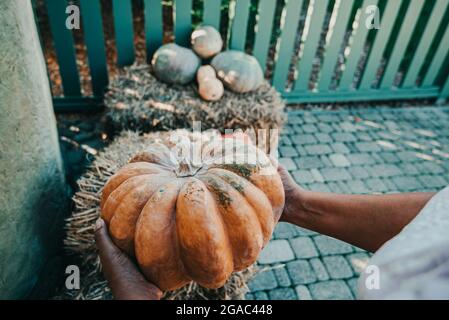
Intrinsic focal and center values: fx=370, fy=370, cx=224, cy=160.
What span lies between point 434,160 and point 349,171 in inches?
48.1

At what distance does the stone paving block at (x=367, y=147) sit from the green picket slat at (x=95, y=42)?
330 cm

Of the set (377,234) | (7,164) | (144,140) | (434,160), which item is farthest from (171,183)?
(434,160)

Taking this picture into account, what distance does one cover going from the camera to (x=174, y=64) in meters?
4.13

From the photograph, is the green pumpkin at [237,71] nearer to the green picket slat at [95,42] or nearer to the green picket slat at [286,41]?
the green picket slat at [286,41]

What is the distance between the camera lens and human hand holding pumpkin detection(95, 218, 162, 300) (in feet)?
5.42

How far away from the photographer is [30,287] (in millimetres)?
2367

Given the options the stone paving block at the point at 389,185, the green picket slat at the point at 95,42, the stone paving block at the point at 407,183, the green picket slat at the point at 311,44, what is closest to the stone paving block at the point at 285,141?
the green picket slat at the point at 311,44

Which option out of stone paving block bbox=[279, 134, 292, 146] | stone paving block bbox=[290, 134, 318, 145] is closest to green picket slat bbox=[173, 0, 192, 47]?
stone paving block bbox=[279, 134, 292, 146]

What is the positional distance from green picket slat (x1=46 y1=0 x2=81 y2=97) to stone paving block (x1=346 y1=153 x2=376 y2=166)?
137 inches

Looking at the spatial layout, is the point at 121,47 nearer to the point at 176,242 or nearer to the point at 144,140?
the point at 144,140

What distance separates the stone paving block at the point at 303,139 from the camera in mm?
4641

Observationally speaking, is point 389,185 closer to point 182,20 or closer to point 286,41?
point 286,41

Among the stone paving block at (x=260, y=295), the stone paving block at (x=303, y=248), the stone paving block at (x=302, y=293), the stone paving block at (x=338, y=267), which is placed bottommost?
the stone paving block at (x=260, y=295)

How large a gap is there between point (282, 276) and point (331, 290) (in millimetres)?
408
